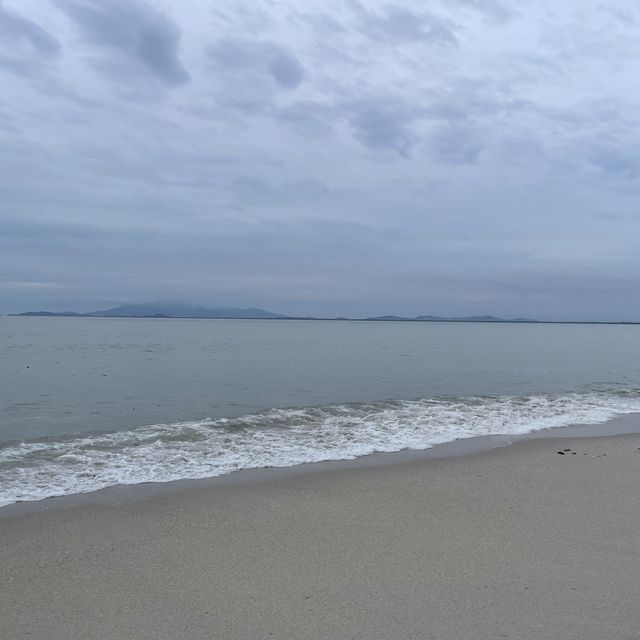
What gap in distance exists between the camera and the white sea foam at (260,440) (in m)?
9.33

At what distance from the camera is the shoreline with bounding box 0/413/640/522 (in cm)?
779

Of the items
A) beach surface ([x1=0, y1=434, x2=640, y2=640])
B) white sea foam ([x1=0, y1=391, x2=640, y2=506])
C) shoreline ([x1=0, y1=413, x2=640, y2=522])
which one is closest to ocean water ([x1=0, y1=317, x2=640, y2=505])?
white sea foam ([x1=0, y1=391, x2=640, y2=506])

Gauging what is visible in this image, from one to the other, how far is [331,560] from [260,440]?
278 inches

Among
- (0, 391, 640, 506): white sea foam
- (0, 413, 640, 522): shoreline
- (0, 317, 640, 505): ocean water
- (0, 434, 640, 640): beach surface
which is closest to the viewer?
(0, 434, 640, 640): beach surface

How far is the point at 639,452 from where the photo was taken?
11266 mm

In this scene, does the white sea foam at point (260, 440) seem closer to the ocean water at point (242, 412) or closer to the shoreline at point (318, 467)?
the ocean water at point (242, 412)

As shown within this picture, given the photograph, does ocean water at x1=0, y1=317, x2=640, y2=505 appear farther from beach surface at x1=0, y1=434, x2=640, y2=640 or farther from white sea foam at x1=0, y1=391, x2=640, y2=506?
beach surface at x1=0, y1=434, x2=640, y2=640

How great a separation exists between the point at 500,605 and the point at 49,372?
1096 inches

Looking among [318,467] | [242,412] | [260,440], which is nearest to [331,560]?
[318,467]

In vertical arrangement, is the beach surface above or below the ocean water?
above

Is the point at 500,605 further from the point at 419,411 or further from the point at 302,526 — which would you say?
the point at 419,411

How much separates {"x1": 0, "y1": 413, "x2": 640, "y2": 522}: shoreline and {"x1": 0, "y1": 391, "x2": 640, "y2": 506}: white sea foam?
270 millimetres

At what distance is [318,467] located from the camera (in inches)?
399

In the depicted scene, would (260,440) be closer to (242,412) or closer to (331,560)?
(242,412)
